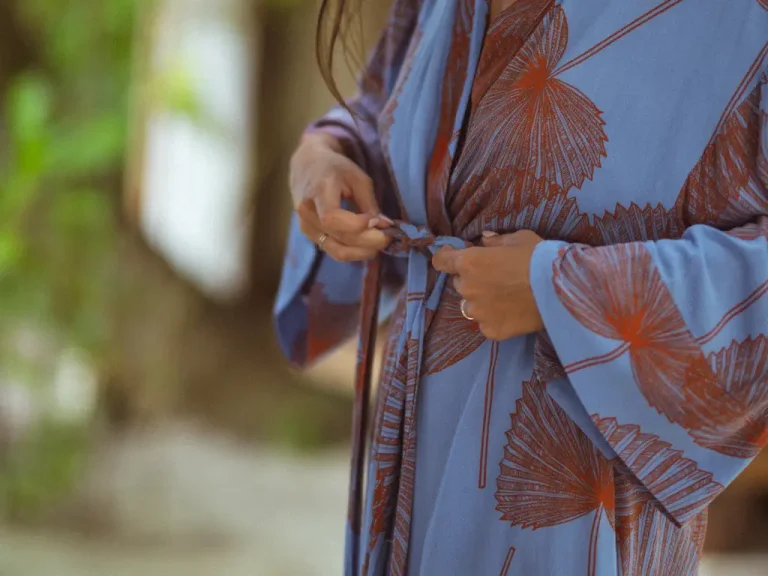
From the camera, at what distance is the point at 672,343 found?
524 mm

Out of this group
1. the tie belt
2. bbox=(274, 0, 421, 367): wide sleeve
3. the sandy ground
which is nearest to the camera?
the tie belt

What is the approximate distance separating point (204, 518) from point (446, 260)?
1.64 meters

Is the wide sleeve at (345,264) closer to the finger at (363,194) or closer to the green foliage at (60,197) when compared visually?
the finger at (363,194)

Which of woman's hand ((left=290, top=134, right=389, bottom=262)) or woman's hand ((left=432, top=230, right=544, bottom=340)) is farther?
woman's hand ((left=290, top=134, right=389, bottom=262))

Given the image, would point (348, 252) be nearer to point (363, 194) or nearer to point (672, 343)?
point (363, 194)

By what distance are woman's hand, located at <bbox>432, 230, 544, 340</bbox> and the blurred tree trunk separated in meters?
1.83

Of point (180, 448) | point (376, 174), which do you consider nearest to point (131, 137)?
point (180, 448)

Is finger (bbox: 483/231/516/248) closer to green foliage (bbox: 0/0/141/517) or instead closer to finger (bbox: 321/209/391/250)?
finger (bbox: 321/209/391/250)

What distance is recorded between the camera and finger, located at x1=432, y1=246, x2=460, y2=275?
60 cm

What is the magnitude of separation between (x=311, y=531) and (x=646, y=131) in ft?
5.43

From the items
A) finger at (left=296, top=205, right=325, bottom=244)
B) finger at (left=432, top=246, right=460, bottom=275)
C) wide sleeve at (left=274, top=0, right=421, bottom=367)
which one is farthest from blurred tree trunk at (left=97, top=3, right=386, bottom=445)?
finger at (left=432, top=246, right=460, bottom=275)

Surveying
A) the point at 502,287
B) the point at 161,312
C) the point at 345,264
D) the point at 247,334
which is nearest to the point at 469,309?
the point at 502,287

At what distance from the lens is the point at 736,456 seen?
54cm

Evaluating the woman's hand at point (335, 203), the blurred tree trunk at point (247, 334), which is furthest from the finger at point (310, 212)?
the blurred tree trunk at point (247, 334)
